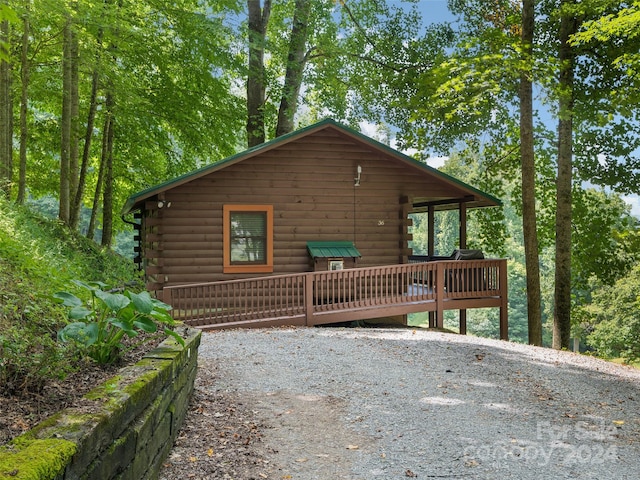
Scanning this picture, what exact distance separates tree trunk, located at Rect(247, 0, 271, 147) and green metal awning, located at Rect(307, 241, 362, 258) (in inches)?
373

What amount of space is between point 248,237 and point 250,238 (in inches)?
2.3

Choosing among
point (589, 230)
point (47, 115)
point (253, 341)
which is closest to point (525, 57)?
point (589, 230)

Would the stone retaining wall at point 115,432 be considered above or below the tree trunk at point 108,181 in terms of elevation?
below

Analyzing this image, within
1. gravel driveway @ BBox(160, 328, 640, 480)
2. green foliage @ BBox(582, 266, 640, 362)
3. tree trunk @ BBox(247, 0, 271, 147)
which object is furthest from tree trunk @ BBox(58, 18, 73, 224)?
green foliage @ BBox(582, 266, 640, 362)

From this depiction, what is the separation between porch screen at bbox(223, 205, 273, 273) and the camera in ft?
48.6

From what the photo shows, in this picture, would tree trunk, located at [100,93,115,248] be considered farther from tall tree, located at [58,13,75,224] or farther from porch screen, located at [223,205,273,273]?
porch screen, located at [223,205,273,273]

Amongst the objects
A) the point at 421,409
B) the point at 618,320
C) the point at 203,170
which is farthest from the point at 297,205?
the point at 618,320

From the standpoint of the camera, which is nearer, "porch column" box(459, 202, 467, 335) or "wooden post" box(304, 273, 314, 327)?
"wooden post" box(304, 273, 314, 327)

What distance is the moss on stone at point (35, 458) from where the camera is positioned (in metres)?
2.38

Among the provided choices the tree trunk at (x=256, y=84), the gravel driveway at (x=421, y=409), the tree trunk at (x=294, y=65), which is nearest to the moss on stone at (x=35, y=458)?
the gravel driveway at (x=421, y=409)

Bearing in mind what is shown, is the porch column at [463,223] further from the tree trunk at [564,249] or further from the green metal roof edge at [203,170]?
the green metal roof edge at [203,170]

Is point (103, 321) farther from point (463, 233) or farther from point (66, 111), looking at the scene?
→ point (463, 233)

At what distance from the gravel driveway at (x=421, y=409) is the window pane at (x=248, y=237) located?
15.3 feet

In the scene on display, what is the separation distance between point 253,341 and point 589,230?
45.5 ft
